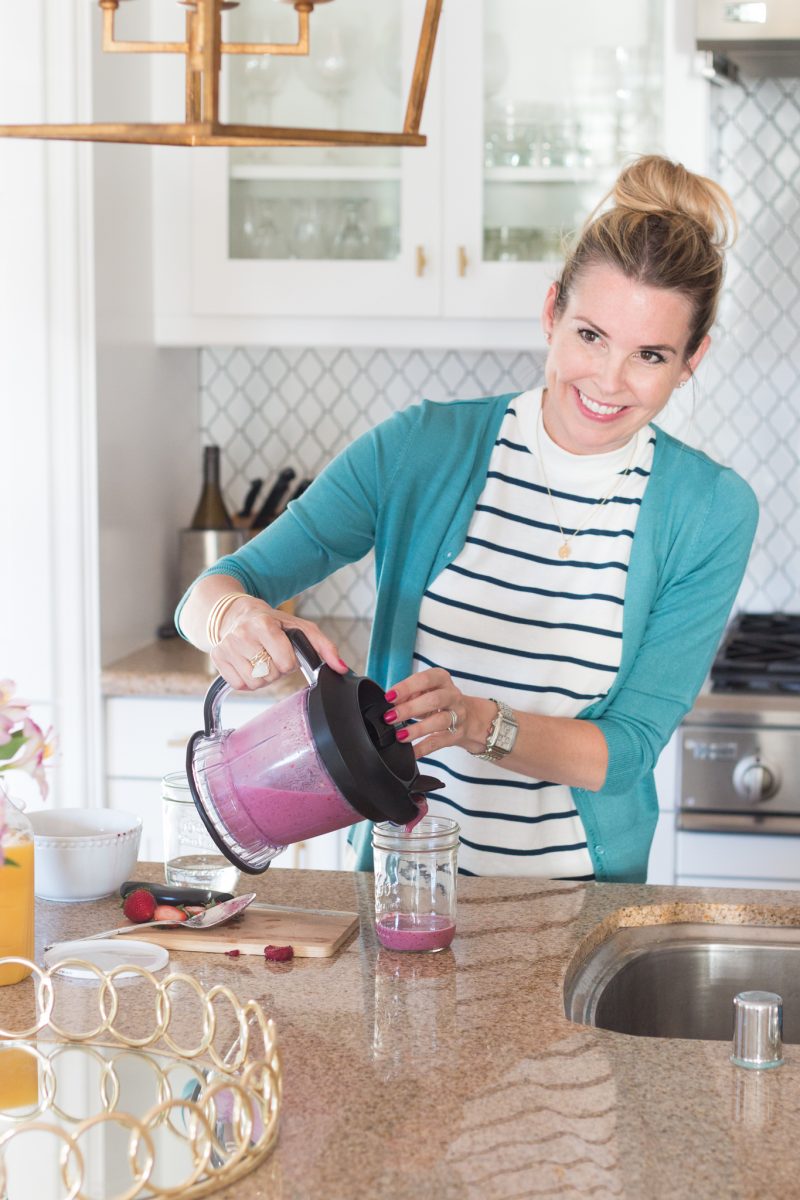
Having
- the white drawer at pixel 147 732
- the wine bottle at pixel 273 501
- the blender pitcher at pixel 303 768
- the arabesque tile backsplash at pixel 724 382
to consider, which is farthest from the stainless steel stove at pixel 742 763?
the blender pitcher at pixel 303 768

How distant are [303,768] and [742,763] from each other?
1538mm

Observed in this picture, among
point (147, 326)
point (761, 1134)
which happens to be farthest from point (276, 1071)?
point (147, 326)

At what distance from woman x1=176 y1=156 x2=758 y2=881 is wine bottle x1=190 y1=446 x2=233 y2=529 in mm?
1356

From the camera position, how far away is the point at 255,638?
1.32m

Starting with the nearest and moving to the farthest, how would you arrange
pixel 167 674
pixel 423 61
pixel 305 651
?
pixel 423 61 → pixel 305 651 → pixel 167 674

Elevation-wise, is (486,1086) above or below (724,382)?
below

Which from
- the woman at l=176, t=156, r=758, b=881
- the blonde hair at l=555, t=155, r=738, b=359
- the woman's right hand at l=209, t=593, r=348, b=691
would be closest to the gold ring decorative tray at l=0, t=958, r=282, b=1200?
the woman's right hand at l=209, t=593, r=348, b=691

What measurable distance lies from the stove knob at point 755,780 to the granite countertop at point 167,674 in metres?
0.74

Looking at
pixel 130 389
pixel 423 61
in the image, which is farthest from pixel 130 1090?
pixel 130 389

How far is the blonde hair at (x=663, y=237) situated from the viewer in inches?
60.0

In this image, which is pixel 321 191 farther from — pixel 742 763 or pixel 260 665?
pixel 260 665

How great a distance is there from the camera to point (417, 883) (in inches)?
51.2

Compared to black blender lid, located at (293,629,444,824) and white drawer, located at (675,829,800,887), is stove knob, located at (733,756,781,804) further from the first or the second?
black blender lid, located at (293,629,444,824)

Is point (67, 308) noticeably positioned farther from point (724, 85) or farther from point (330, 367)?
point (724, 85)
